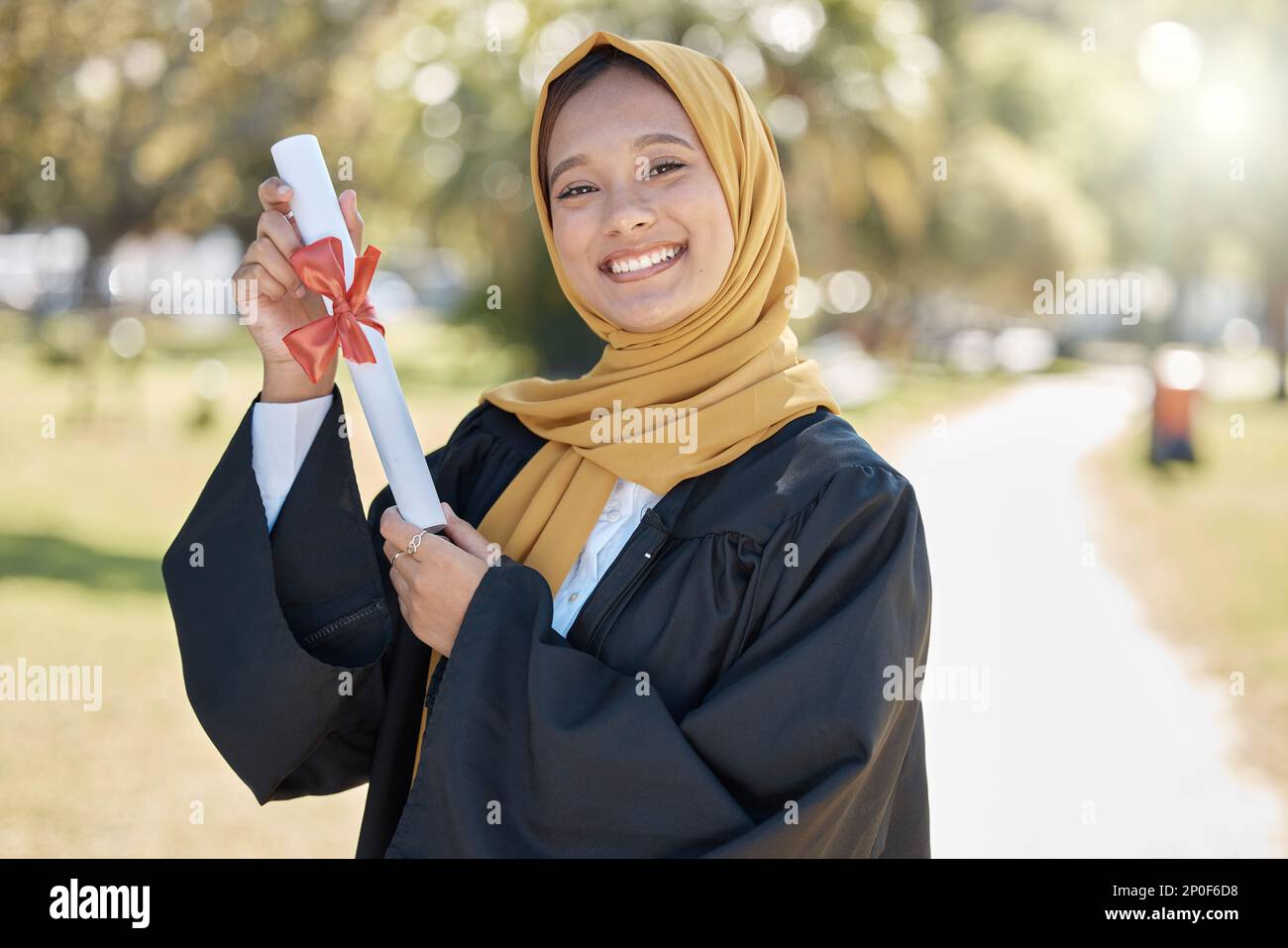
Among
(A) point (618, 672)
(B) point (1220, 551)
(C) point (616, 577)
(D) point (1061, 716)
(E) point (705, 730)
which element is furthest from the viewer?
(B) point (1220, 551)

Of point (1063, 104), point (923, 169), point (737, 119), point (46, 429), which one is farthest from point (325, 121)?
point (1063, 104)

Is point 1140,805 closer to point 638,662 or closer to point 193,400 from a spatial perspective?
point 638,662

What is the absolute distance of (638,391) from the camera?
2404mm

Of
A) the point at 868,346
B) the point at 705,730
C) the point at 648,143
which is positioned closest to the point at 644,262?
the point at 648,143

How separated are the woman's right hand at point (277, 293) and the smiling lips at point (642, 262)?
0.49 metres

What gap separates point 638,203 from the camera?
7.38 feet

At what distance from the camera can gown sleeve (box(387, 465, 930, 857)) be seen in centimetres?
191

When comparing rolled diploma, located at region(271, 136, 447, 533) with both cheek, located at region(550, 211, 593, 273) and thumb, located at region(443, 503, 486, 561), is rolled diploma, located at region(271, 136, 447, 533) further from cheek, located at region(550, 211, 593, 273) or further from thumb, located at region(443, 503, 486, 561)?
cheek, located at region(550, 211, 593, 273)

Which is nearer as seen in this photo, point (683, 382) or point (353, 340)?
point (353, 340)

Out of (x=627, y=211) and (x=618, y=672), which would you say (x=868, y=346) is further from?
(x=618, y=672)

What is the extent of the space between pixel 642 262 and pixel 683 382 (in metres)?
0.25

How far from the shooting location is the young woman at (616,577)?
6.36ft

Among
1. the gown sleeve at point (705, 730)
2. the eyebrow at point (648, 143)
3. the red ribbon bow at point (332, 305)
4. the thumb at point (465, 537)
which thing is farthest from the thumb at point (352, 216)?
the gown sleeve at point (705, 730)

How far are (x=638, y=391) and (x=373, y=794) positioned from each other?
3.08 feet
